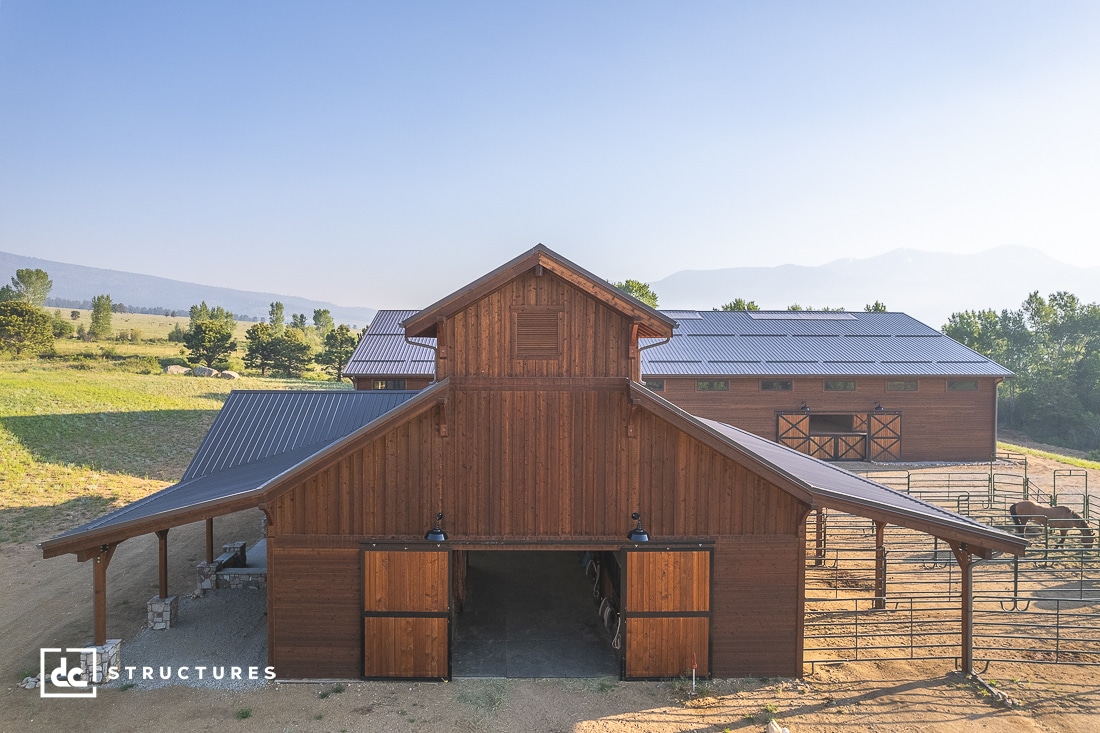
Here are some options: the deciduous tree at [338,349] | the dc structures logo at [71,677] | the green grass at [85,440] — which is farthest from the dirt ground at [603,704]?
the deciduous tree at [338,349]

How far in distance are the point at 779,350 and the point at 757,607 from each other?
24642 millimetres

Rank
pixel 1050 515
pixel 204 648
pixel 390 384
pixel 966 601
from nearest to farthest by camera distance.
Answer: pixel 966 601 → pixel 204 648 → pixel 1050 515 → pixel 390 384

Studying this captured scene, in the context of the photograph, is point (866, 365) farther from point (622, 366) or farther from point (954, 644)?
point (622, 366)

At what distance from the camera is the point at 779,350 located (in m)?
33.5

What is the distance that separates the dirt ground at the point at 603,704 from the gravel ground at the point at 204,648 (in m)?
0.35

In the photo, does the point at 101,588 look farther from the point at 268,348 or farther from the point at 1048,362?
the point at 1048,362

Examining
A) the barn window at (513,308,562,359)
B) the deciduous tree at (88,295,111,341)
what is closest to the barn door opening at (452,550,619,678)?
the barn window at (513,308,562,359)

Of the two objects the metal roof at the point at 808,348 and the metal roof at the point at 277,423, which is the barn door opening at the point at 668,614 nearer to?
the metal roof at the point at 277,423

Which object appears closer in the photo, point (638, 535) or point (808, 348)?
point (638, 535)

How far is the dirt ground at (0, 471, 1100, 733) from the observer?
9.64 m

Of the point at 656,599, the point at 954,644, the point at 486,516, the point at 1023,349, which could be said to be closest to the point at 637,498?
the point at 656,599

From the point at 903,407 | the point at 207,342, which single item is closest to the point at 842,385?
the point at 903,407

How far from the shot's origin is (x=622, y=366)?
1090cm

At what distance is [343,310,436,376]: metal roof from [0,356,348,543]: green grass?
9525 millimetres
